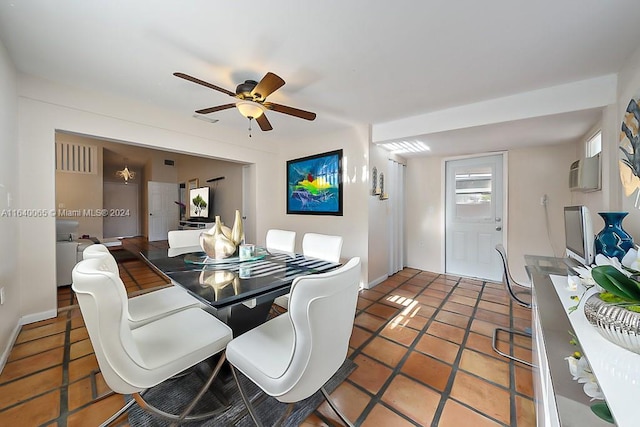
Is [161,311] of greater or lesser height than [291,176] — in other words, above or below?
below

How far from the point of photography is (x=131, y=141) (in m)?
2.80

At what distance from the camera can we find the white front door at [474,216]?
12.1 ft

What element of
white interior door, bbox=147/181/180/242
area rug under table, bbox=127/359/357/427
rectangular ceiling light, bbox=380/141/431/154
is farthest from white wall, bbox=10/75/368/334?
white interior door, bbox=147/181/180/242

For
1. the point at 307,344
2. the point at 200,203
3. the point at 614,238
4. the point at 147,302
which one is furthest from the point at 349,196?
the point at 200,203

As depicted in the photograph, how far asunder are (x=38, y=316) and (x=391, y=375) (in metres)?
3.32

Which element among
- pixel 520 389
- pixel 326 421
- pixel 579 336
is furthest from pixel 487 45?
pixel 326 421

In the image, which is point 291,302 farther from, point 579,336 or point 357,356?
point 357,356

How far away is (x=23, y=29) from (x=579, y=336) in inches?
136

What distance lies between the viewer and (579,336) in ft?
2.65

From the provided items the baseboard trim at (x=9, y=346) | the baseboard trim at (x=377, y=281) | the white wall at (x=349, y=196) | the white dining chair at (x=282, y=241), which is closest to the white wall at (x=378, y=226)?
the baseboard trim at (x=377, y=281)

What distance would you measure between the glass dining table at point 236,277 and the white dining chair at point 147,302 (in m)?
0.20

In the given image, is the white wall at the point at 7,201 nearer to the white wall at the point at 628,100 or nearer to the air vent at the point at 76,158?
the white wall at the point at 628,100

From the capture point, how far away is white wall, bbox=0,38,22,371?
178 centimetres

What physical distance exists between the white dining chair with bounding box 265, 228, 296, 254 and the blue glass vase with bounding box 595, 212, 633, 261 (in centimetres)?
235
